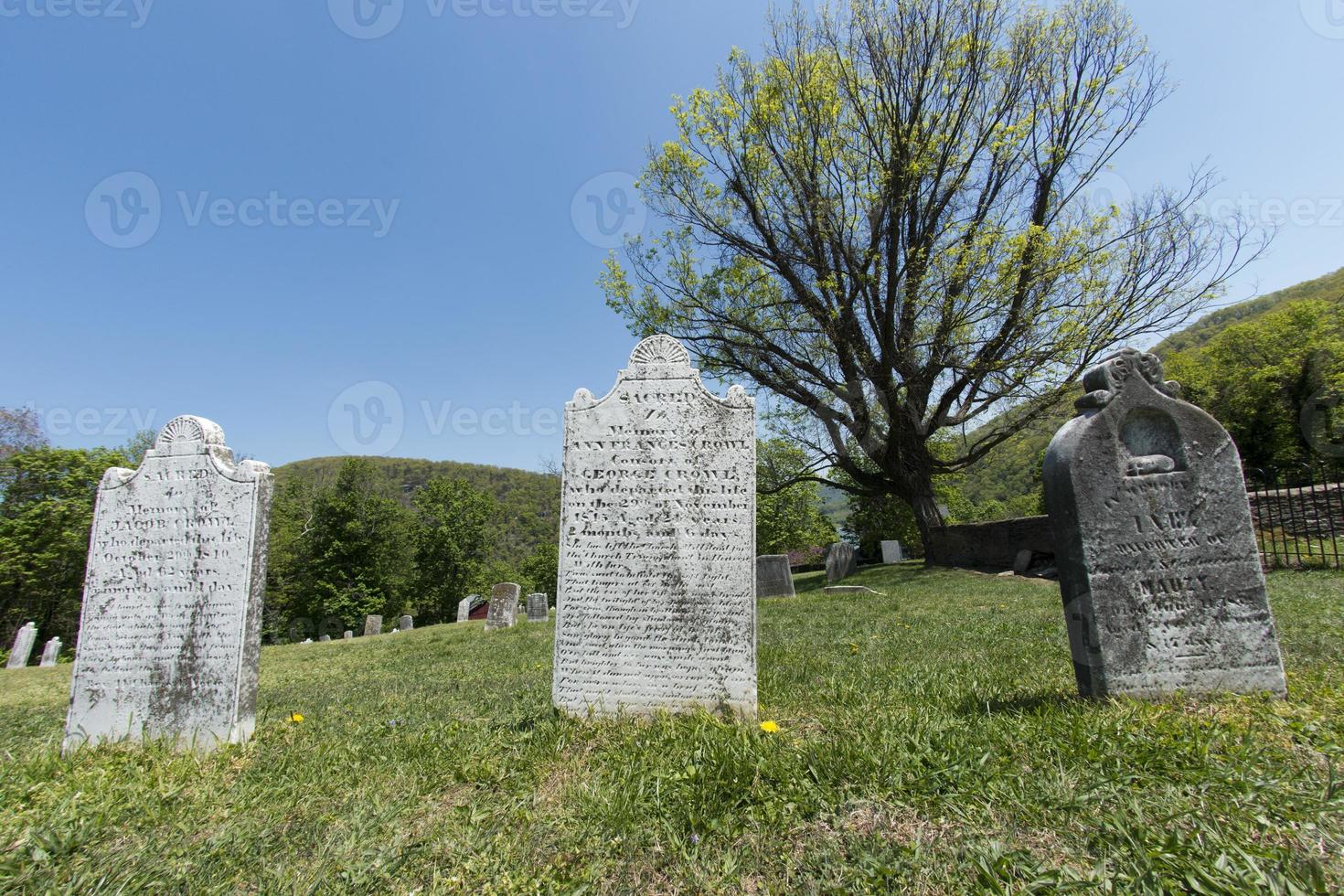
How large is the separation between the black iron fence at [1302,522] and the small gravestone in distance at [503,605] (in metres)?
15.4

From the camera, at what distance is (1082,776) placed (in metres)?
2.39

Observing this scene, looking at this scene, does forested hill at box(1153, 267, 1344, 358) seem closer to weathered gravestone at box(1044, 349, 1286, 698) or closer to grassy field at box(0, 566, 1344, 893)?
weathered gravestone at box(1044, 349, 1286, 698)

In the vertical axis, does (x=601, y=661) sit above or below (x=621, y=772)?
above

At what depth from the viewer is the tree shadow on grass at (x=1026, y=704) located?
325 cm

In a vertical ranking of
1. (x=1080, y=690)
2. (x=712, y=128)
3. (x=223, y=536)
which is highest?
(x=712, y=128)

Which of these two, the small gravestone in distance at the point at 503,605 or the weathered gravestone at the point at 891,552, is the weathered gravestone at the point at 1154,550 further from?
the weathered gravestone at the point at 891,552

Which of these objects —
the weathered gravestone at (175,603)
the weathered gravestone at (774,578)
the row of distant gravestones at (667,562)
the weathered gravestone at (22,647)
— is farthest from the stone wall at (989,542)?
the weathered gravestone at (22,647)

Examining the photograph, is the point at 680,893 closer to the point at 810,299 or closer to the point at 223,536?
the point at 223,536

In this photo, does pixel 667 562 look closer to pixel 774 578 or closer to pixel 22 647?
pixel 774 578

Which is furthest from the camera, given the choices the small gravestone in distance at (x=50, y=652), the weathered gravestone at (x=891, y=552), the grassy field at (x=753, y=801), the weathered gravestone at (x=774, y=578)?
Result: the weathered gravestone at (x=891, y=552)

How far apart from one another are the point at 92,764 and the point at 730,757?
3923mm

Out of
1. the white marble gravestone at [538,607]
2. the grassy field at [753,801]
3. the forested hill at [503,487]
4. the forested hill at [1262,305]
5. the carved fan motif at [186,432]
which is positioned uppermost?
the forested hill at [1262,305]

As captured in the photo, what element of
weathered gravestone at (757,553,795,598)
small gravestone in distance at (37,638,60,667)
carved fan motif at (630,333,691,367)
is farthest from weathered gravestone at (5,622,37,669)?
carved fan motif at (630,333,691,367)

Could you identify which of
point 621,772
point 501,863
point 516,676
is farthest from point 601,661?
point 516,676
